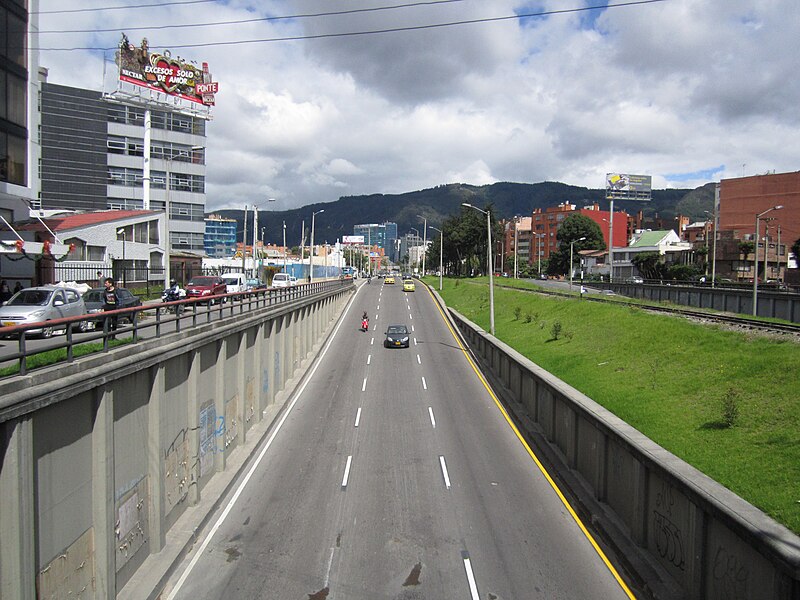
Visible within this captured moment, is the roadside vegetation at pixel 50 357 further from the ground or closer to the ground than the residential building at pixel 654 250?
closer to the ground

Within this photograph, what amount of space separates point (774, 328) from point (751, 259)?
70.8m

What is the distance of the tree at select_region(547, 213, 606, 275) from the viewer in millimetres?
125344

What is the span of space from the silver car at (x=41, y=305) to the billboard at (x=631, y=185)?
496 feet

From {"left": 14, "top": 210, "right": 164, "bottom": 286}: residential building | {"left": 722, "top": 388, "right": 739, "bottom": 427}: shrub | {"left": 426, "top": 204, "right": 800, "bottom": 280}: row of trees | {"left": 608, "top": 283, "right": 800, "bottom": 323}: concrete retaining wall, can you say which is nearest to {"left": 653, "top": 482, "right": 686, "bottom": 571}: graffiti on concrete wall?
{"left": 722, "top": 388, "right": 739, "bottom": 427}: shrub

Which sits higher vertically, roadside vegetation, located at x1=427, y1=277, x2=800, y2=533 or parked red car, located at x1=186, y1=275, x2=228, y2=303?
parked red car, located at x1=186, y1=275, x2=228, y2=303

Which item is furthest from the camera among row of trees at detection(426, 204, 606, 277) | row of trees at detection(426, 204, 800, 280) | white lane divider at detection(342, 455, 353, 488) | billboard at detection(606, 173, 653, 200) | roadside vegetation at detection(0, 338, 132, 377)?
billboard at detection(606, 173, 653, 200)

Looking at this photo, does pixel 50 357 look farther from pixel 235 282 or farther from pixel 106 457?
pixel 235 282

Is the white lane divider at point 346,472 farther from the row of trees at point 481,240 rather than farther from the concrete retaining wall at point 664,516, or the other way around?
the row of trees at point 481,240

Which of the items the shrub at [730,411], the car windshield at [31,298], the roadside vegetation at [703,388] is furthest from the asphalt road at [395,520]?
the car windshield at [31,298]

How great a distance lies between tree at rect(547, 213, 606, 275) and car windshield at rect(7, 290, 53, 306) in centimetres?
11446

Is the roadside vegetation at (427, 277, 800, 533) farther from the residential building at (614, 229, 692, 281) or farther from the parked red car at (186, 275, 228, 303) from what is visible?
the residential building at (614, 229, 692, 281)

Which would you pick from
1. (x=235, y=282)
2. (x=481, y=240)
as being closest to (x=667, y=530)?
(x=235, y=282)

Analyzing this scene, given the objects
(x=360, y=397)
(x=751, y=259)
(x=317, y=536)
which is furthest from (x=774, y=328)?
(x=751, y=259)

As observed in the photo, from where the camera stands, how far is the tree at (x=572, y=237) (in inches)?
4935
